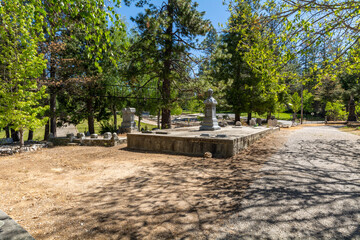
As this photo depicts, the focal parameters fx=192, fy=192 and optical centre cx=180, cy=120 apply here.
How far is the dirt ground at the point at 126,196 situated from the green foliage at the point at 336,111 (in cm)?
3231

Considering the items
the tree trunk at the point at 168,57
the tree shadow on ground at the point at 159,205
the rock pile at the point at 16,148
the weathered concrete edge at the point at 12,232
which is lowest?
the tree shadow on ground at the point at 159,205

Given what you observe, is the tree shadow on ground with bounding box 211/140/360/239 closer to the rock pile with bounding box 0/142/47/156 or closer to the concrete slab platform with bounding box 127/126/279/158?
the concrete slab platform with bounding box 127/126/279/158

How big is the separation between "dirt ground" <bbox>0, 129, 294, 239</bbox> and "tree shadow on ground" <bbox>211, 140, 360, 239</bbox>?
0.29 m

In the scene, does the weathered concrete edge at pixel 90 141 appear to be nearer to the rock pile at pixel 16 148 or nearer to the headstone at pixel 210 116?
the rock pile at pixel 16 148

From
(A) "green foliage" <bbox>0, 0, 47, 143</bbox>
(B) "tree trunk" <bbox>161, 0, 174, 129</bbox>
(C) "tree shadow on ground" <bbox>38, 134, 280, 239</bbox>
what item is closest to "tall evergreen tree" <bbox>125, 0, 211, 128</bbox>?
(B) "tree trunk" <bbox>161, 0, 174, 129</bbox>

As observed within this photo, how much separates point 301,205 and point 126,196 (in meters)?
3.12

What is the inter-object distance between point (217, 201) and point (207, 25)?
11.5m

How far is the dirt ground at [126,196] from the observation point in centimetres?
272

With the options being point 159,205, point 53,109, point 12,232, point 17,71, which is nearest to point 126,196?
point 159,205

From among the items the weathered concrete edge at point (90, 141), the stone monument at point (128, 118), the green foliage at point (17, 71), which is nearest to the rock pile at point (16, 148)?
the green foliage at point (17, 71)

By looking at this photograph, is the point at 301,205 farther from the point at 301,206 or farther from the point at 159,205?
the point at 159,205

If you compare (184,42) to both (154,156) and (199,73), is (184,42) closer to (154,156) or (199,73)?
(199,73)

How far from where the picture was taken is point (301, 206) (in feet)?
10.3

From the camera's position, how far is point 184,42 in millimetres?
12820
